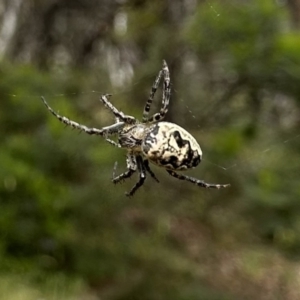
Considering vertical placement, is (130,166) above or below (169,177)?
above

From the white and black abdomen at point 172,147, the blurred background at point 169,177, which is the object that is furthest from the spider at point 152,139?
the blurred background at point 169,177

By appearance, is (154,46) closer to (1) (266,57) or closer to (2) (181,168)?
(1) (266,57)

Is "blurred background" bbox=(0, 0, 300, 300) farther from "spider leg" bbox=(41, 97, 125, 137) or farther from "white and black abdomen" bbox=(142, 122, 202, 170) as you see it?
"white and black abdomen" bbox=(142, 122, 202, 170)

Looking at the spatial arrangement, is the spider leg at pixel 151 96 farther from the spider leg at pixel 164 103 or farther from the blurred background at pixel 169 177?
the blurred background at pixel 169 177

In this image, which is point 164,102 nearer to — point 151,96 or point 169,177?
point 151,96

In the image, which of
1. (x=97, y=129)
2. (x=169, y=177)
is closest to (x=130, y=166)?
Answer: (x=97, y=129)
